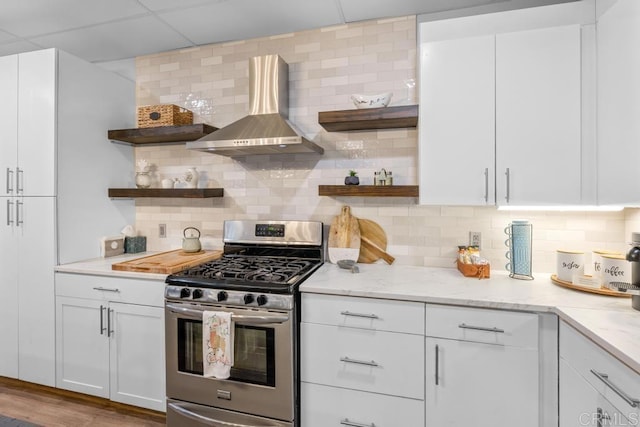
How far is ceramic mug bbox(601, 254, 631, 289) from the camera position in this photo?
5.24 feet

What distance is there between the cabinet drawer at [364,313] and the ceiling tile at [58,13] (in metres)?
2.30

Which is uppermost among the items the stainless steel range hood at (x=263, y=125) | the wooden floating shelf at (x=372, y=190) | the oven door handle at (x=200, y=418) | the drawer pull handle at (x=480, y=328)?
the stainless steel range hood at (x=263, y=125)

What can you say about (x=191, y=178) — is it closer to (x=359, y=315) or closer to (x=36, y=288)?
(x=36, y=288)

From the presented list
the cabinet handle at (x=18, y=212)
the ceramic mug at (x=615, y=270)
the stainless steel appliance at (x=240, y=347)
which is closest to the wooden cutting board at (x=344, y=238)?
the stainless steel appliance at (x=240, y=347)

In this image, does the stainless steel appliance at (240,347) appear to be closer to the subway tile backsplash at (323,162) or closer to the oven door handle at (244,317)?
the oven door handle at (244,317)

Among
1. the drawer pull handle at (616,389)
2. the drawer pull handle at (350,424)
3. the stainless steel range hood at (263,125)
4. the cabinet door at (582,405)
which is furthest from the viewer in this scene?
the stainless steel range hood at (263,125)

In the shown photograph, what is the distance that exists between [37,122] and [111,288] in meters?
Answer: 1.36

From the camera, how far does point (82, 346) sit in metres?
2.31

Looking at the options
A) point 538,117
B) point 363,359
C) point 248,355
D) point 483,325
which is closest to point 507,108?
point 538,117

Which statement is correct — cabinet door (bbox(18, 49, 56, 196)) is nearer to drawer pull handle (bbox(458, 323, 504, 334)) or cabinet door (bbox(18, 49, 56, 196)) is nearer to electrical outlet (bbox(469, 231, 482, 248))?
drawer pull handle (bbox(458, 323, 504, 334))

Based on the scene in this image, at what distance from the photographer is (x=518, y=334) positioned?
1523mm


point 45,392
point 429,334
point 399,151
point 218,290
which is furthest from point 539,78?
point 45,392

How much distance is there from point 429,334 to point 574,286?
842mm

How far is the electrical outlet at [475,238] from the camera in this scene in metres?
2.25
